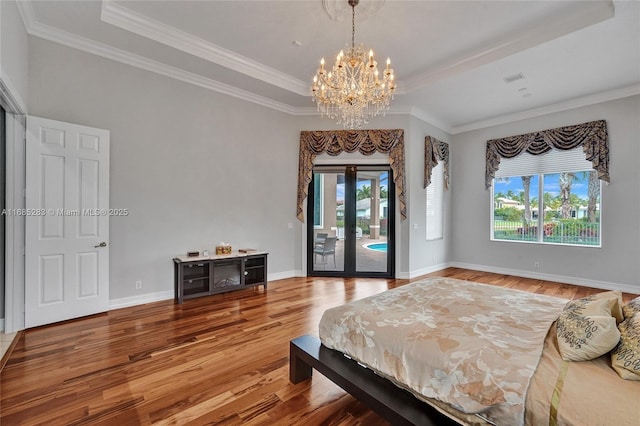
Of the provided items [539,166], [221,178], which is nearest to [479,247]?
[539,166]

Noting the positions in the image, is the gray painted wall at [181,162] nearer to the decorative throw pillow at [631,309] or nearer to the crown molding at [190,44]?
the crown molding at [190,44]

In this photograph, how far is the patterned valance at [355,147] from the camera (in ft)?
18.1

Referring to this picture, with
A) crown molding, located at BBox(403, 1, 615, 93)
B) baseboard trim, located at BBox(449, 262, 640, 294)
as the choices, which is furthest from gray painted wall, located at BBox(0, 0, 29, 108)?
baseboard trim, located at BBox(449, 262, 640, 294)

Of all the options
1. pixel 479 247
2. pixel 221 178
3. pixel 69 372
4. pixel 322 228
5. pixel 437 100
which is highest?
pixel 437 100

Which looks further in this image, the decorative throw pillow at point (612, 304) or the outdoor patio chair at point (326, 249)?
the outdoor patio chair at point (326, 249)

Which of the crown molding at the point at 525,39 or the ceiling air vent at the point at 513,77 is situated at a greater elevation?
the crown molding at the point at 525,39

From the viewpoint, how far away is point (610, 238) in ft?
15.8

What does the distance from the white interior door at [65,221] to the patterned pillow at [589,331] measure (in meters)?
4.41

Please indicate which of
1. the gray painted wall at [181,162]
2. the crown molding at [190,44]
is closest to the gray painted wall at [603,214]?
the gray painted wall at [181,162]

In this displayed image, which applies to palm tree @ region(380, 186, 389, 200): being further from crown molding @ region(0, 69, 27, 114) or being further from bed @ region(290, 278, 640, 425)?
crown molding @ region(0, 69, 27, 114)

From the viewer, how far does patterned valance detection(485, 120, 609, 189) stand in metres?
4.82

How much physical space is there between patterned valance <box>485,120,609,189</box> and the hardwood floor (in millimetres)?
5067

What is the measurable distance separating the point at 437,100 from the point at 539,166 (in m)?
2.47

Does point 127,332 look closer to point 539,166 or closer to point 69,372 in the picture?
point 69,372
